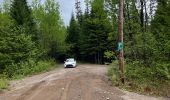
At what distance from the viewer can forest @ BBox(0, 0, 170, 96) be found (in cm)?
2386

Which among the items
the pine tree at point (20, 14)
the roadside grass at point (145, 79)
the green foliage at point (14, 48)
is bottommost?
the roadside grass at point (145, 79)

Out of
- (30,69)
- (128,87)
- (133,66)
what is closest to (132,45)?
(133,66)

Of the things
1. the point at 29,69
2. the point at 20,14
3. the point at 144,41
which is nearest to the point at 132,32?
the point at 144,41

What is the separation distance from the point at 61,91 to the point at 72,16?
62402 mm

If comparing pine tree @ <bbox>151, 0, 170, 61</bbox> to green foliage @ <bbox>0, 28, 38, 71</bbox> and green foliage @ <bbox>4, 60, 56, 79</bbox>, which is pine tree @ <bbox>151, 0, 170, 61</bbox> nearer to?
green foliage @ <bbox>4, 60, 56, 79</bbox>

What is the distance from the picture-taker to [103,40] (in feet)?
187

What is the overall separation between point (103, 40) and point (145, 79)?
34.2 m

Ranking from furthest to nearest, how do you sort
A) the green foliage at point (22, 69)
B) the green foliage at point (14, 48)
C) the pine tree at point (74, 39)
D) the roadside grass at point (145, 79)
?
the pine tree at point (74, 39)
the green foliage at point (14, 48)
the green foliage at point (22, 69)
the roadside grass at point (145, 79)

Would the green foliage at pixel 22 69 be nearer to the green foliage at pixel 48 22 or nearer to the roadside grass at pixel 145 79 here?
the roadside grass at pixel 145 79

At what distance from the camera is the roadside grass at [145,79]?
19.0m

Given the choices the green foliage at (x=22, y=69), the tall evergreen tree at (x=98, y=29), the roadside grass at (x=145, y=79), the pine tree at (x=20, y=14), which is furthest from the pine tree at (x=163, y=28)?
the tall evergreen tree at (x=98, y=29)

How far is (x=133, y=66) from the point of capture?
24.8 metres

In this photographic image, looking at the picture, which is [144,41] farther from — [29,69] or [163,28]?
[29,69]

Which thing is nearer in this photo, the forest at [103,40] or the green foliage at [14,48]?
the forest at [103,40]
